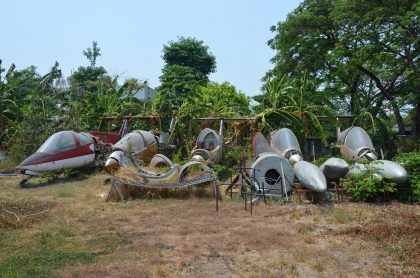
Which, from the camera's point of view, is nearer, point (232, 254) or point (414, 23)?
point (232, 254)

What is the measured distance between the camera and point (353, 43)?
20.7m

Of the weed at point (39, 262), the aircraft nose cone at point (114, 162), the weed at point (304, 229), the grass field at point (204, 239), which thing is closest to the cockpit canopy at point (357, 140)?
the grass field at point (204, 239)

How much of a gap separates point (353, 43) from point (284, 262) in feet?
56.2

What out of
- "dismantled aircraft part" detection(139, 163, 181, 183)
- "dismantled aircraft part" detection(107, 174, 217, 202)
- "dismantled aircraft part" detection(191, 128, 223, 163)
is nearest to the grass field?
"dismantled aircraft part" detection(107, 174, 217, 202)

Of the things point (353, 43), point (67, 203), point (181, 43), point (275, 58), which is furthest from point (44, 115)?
point (181, 43)

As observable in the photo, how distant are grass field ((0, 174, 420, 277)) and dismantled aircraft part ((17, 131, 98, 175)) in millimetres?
2848

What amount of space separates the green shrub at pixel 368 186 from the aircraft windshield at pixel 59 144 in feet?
30.8

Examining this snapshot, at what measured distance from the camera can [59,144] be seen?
14.7 metres

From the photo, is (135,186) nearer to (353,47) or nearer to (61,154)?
(61,154)

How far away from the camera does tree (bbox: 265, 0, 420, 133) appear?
63.3 ft

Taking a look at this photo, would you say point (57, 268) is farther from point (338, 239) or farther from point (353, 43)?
point (353, 43)

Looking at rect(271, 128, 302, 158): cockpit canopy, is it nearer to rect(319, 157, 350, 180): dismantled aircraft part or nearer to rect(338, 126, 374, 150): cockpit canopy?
rect(338, 126, 374, 150): cockpit canopy

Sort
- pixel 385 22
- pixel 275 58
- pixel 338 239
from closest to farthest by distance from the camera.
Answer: pixel 338 239, pixel 385 22, pixel 275 58

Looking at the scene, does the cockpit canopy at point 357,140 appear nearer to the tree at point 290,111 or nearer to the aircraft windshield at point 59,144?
the tree at point 290,111
